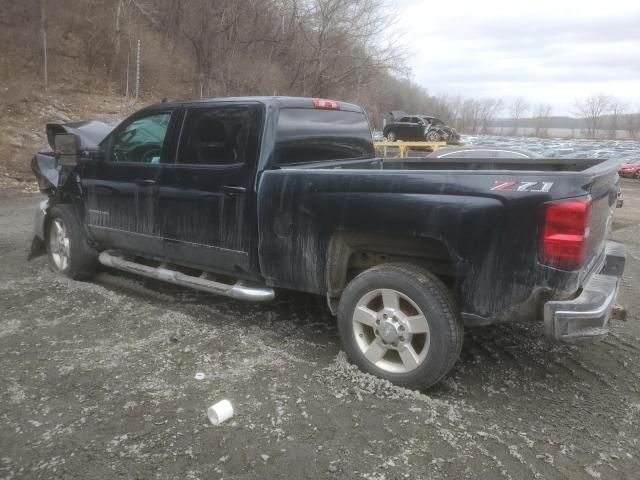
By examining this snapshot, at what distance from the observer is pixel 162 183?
4488mm

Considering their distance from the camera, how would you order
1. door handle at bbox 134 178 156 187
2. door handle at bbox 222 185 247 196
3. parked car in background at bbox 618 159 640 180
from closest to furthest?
door handle at bbox 222 185 247 196 → door handle at bbox 134 178 156 187 → parked car in background at bbox 618 159 640 180

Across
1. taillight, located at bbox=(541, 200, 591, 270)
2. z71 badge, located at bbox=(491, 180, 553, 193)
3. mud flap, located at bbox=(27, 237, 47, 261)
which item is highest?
z71 badge, located at bbox=(491, 180, 553, 193)

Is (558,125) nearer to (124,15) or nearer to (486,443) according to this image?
(124,15)

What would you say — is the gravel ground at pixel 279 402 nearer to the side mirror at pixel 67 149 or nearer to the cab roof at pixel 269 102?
the side mirror at pixel 67 149

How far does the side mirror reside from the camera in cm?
523

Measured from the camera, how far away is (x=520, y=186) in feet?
9.39

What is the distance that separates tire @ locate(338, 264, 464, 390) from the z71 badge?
2.34ft

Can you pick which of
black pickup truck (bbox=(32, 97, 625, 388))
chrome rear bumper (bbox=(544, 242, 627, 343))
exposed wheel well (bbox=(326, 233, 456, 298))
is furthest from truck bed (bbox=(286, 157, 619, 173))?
chrome rear bumper (bbox=(544, 242, 627, 343))

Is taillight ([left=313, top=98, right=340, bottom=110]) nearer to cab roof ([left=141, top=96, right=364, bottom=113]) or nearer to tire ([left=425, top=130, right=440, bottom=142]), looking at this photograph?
cab roof ([left=141, top=96, right=364, bottom=113])

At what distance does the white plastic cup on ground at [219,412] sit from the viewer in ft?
9.71

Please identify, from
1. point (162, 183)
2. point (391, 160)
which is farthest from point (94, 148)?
point (391, 160)

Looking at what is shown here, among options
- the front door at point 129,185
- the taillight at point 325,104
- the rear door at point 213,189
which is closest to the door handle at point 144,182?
the front door at point 129,185

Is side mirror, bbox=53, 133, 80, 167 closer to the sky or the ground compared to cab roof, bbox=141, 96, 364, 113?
closer to the ground

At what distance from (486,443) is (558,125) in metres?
89.0
